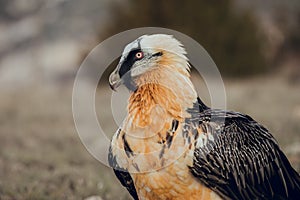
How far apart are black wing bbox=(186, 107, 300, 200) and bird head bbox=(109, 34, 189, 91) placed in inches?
17.8

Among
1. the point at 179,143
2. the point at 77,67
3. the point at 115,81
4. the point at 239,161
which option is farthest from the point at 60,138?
the point at 77,67

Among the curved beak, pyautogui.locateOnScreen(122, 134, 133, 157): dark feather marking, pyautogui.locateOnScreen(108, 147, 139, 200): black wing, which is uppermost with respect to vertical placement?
the curved beak

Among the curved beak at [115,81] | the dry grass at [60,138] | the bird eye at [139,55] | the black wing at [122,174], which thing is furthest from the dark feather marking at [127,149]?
the dry grass at [60,138]

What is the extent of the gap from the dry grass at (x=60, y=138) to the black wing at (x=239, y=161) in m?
2.59

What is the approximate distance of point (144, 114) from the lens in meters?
5.69

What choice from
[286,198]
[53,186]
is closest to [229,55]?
[53,186]

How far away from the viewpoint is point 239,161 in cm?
578

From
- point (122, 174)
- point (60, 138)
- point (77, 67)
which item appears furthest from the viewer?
point (77, 67)

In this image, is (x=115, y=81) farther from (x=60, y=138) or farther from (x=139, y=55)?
(x=60, y=138)

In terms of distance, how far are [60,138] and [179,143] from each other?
8.73 metres

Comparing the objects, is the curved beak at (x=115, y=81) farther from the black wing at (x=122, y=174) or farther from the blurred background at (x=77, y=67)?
the blurred background at (x=77, y=67)

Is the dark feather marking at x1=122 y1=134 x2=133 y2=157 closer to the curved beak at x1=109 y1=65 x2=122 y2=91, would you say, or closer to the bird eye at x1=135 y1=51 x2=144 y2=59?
the curved beak at x1=109 y1=65 x2=122 y2=91

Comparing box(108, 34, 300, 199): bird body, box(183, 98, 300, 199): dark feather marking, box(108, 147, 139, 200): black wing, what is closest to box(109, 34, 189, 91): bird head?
box(108, 34, 300, 199): bird body

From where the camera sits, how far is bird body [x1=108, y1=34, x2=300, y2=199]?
18.1ft
